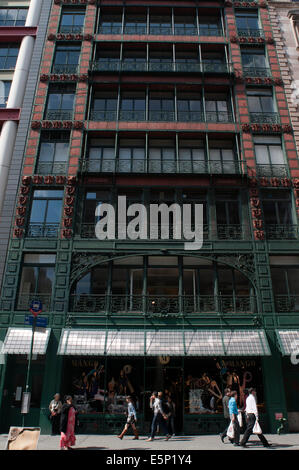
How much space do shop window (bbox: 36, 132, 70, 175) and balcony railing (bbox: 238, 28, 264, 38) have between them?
48.5 ft

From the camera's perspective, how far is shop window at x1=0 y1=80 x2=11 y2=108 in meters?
22.2

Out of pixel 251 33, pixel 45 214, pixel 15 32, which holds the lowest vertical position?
pixel 45 214

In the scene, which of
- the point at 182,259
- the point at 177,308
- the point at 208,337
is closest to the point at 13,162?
the point at 182,259

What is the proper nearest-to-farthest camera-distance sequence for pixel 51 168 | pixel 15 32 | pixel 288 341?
pixel 288 341 < pixel 51 168 < pixel 15 32

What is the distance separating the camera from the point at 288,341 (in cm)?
1584

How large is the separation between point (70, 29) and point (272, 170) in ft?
58.3

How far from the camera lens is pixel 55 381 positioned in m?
15.3

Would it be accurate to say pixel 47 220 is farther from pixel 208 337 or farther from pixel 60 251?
pixel 208 337

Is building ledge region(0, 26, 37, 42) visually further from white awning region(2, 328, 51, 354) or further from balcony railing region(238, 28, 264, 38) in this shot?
white awning region(2, 328, 51, 354)

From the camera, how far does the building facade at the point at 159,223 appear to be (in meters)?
15.6

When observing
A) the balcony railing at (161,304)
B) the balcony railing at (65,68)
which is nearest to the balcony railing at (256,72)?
the balcony railing at (65,68)

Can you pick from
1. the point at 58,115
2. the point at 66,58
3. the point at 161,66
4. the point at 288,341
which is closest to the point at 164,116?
the point at 161,66

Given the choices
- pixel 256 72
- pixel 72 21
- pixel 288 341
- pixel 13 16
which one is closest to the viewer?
pixel 288 341

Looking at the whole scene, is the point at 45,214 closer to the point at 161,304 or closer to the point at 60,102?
the point at 60,102
